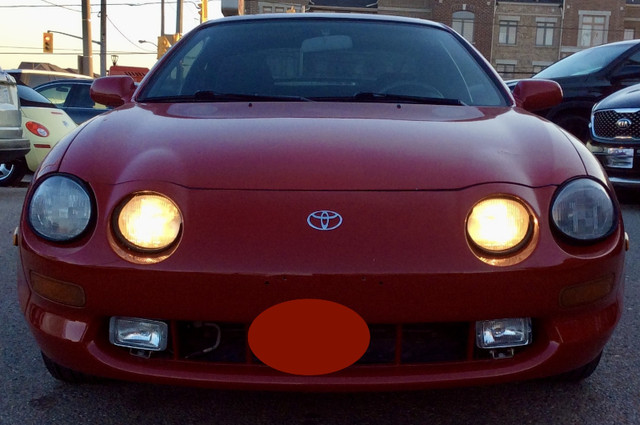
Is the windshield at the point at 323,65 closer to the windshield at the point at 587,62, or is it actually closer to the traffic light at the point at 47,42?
the windshield at the point at 587,62

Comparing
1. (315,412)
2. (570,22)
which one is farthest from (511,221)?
(570,22)

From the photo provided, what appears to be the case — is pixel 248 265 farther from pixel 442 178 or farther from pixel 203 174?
pixel 442 178

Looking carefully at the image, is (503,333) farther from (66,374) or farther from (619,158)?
(619,158)

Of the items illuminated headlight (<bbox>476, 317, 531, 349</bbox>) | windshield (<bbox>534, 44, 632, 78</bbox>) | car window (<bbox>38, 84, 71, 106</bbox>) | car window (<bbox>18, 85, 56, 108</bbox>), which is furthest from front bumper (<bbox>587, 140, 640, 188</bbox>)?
car window (<bbox>38, 84, 71, 106</bbox>)

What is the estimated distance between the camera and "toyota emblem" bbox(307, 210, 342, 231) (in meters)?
1.62

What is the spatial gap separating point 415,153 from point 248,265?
554 millimetres

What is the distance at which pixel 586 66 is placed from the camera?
25.7ft

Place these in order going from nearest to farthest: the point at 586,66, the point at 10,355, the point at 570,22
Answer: the point at 10,355 → the point at 586,66 → the point at 570,22

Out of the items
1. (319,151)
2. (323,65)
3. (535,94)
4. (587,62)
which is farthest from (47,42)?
(319,151)

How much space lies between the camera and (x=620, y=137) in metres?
5.80

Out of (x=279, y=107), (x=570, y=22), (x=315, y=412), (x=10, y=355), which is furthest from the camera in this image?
(x=570, y=22)

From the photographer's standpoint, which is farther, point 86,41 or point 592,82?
point 86,41

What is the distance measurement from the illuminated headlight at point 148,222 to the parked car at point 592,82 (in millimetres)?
6572

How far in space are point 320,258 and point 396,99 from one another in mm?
1036
